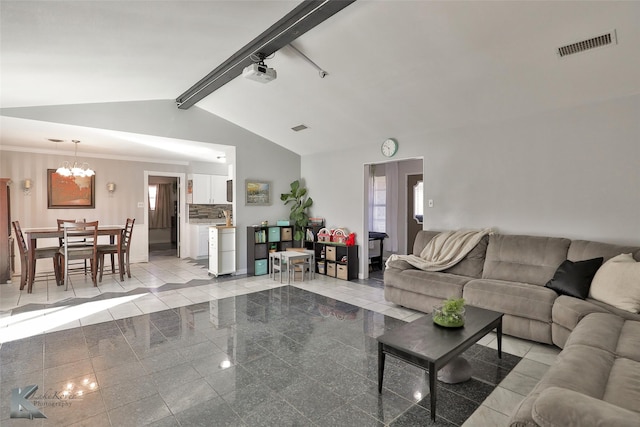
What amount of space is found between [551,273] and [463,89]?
2.19 metres

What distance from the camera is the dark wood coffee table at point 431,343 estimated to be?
1.91 metres

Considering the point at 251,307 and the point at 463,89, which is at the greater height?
the point at 463,89

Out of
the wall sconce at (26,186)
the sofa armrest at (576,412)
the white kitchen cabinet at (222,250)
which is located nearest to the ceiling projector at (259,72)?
the white kitchen cabinet at (222,250)

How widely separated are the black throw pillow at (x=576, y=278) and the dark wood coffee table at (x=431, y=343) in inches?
40.0

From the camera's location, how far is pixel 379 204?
26.2 feet

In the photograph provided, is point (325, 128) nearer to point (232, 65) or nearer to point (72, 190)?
point (232, 65)

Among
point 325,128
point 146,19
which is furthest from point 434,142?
point 146,19

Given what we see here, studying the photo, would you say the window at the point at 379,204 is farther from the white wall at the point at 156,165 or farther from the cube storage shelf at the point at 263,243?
the cube storage shelf at the point at 263,243

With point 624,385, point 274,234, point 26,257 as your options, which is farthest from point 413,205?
point 26,257

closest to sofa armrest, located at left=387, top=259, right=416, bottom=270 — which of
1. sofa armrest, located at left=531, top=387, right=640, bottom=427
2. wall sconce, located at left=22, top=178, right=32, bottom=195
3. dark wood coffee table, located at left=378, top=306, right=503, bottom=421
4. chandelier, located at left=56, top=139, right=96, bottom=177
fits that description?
dark wood coffee table, located at left=378, top=306, right=503, bottom=421

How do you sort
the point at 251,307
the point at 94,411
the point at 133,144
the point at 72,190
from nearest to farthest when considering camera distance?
the point at 94,411, the point at 251,307, the point at 133,144, the point at 72,190

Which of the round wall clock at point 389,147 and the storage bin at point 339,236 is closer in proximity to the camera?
the round wall clock at point 389,147

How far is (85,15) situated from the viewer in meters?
2.33

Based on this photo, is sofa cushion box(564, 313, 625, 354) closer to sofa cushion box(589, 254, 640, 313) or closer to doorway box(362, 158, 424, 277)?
sofa cushion box(589, 254, 640, 313)
